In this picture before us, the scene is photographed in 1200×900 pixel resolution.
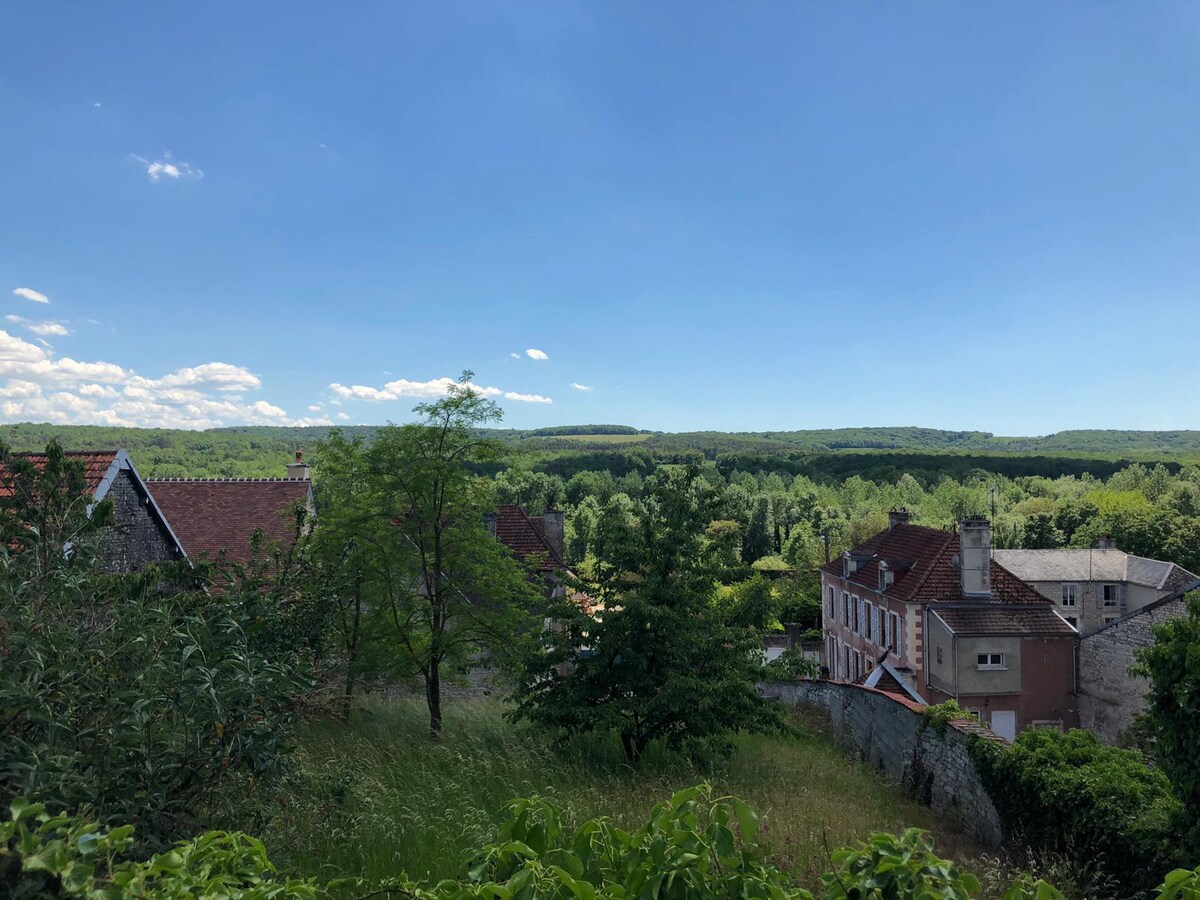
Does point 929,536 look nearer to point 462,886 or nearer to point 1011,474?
point 462,886

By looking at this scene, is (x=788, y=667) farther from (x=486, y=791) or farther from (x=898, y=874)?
(x=898, y=874)

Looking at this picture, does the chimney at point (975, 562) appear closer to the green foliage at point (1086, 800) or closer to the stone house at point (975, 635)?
the stone house at point (975, 635)

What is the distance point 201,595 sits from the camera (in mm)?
5527

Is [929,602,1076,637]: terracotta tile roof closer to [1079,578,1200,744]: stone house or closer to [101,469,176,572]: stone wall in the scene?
[1079,578,1200,744]: stone house

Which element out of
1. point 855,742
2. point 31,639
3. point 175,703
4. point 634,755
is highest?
point 31,639

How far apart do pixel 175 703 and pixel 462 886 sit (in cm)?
239

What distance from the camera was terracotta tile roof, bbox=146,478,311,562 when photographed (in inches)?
778

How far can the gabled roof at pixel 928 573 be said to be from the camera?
27.5 m

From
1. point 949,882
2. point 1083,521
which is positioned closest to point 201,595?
point 949,882

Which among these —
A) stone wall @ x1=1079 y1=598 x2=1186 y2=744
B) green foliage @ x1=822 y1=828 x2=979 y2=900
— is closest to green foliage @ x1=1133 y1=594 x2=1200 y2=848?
green foliage @ x1=822 y1=828 x2=979 y2=900

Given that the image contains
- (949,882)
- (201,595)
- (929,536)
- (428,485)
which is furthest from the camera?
(929,536)

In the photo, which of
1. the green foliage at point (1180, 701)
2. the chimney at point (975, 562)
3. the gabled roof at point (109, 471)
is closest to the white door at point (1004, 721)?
the chimney at point (975, 562)

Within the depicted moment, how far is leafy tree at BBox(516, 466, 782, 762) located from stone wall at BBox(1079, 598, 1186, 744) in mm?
19088

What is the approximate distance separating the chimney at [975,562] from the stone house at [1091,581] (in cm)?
1521
